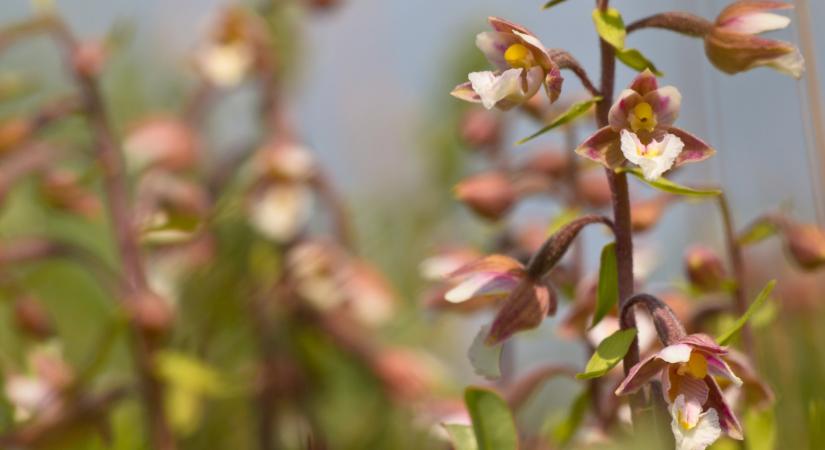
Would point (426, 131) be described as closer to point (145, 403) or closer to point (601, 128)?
point (145, 403)

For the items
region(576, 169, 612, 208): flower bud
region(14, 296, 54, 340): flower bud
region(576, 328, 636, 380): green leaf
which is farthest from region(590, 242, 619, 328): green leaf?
region(14, 296, 54, 340): flower bud

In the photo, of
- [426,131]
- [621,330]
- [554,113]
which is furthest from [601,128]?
[426,131]

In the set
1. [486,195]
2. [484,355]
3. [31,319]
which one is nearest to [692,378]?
[484,355]

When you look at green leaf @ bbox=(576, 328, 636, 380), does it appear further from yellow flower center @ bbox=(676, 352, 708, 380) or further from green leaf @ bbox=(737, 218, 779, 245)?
green leaf @ bbox=(737, 218, 779, 245)

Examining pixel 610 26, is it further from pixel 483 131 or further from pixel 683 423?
pixel 483 131

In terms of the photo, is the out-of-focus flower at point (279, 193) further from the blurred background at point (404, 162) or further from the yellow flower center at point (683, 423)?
the yellow flower center at point (683, 423)
